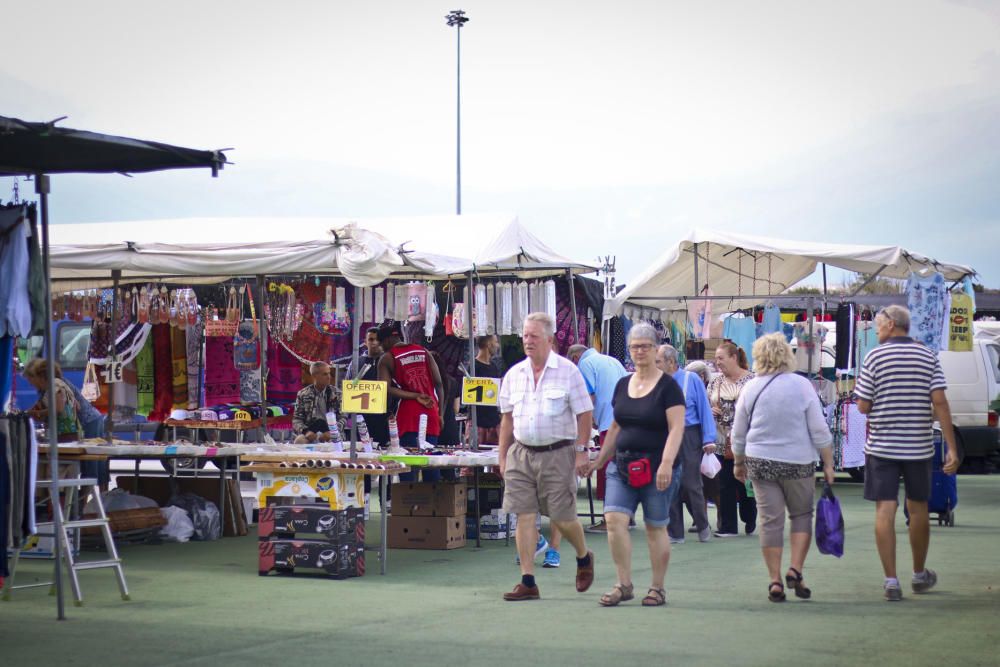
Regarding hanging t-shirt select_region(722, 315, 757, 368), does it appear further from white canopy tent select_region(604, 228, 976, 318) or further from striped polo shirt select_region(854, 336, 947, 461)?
striped polo shirt select_region(854, 336, 947, 461)

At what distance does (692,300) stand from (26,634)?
9528 mm

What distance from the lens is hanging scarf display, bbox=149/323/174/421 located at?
47.1 feet

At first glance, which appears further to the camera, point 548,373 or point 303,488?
point 303,488

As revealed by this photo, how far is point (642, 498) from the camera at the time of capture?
795cm

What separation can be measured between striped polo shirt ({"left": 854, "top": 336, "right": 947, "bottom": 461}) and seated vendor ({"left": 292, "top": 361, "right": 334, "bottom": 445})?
6.04m

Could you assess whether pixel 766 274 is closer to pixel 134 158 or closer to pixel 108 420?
pixel 108 420

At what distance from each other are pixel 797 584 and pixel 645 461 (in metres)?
1.33

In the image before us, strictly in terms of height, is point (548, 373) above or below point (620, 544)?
above

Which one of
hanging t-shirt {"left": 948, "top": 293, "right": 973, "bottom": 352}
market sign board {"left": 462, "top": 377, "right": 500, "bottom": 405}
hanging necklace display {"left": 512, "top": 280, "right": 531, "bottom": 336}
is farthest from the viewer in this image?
hanging t-shirt {"left": 948, "top": 293, "right": 973, "bottom": 352}

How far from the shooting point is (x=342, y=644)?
6637 mm

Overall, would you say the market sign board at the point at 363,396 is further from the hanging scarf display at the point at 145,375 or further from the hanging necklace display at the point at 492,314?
the hanging scarf display at the point at 145,375

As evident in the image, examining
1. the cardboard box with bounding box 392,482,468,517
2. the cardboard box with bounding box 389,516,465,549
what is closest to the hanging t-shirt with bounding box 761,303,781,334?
the cardboard box with bounding box 392,482,468,517

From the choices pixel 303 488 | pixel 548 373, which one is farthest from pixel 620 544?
pixel 303 488

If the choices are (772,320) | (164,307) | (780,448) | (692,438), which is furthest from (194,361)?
(780,448)
